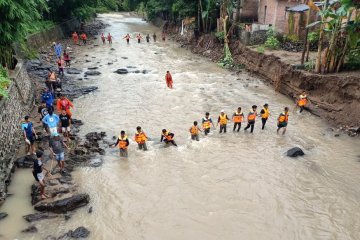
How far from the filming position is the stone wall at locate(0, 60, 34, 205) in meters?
11.0

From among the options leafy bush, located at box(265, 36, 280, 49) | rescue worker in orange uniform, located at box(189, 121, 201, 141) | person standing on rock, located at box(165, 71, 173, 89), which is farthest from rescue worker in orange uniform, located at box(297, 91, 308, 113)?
leafy bush, located at box(265, 36, 280, 49)

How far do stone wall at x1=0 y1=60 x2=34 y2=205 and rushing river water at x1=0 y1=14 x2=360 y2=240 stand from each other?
0.57m

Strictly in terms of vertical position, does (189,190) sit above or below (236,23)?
below

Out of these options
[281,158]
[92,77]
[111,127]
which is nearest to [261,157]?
[281,158]

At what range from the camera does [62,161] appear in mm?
11742

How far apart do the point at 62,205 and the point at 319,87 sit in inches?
560

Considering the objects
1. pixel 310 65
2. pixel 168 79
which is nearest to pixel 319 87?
pixel 310 65

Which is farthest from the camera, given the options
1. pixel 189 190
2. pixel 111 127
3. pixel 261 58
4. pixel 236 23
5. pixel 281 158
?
pixel 236 23

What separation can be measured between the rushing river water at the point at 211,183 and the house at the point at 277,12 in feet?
36.9

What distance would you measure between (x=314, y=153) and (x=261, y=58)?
37.8ft

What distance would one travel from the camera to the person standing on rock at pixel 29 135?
484 inches

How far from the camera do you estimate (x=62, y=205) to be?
32.0 feet

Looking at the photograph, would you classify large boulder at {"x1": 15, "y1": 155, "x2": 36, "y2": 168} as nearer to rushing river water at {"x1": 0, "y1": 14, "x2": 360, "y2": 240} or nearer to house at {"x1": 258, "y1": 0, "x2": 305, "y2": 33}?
rushing river water at {"x1": 0, "y1": 14, "x2": 360, "y2": 240}

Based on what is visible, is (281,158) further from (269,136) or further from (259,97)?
(259,97)
